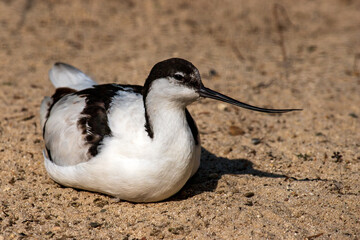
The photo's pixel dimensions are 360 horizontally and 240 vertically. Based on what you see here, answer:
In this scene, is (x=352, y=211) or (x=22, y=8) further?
(x=22, y=8)

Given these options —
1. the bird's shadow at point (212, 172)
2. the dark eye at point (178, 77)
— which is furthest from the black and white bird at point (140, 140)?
the bird's shadow at point (212, 172)

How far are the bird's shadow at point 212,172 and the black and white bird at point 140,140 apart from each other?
0.86 feet

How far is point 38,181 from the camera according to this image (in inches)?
195

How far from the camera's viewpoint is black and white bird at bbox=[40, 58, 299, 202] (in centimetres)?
408

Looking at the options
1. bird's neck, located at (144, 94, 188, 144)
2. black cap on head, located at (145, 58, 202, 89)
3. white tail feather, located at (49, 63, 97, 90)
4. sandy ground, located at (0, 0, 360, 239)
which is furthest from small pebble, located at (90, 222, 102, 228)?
white tail feather, located at (49, 63, 97, 90)

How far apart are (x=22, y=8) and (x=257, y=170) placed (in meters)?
6.62

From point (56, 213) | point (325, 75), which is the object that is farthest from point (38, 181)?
point (325, 75)

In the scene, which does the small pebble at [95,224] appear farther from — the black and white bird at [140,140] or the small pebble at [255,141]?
the small pebble at [255,141]

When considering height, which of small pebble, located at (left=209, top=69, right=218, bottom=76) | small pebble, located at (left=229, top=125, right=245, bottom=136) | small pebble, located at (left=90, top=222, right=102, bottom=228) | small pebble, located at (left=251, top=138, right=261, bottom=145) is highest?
small pebble, located at (left=209, top=69, right=218, bottom=76)

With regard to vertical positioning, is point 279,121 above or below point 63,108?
below

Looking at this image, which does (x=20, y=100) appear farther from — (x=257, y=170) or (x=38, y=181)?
(x=257, y=170)

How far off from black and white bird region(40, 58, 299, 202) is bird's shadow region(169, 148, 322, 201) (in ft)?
0.86

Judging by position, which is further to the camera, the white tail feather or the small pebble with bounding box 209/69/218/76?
the small pebble with bounding box 209/69/218/76

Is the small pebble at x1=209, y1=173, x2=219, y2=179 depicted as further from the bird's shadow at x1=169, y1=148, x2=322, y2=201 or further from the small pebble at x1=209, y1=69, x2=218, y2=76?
the small pebble at x1=209, y1=69, x2=218, y2=76
